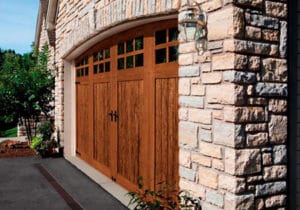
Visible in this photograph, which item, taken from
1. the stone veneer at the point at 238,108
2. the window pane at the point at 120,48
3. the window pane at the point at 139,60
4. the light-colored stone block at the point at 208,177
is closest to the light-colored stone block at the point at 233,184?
the stone veneer at the point at 238,108

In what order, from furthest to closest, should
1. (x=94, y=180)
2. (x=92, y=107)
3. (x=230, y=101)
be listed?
(x=92, y=107)
(x=94, y=180)
(x=230, y=101)

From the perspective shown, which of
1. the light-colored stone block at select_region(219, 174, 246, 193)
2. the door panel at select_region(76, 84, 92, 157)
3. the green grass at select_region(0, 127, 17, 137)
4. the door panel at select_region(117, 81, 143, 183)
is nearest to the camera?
the light-colored stone block at select_region(219, 174, 246, 193)

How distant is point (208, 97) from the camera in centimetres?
365

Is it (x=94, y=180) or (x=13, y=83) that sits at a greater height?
(x=13, y=83)

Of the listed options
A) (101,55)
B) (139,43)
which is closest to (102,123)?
(101,55)

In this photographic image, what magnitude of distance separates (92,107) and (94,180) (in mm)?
1723

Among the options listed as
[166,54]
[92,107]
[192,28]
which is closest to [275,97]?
[192,28]

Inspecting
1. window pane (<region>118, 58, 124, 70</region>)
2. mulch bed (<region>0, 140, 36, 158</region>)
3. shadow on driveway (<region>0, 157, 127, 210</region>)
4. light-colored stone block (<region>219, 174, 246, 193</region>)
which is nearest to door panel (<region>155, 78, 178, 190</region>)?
shadow on driveway (<region>0, 157, 127, 210</region>)

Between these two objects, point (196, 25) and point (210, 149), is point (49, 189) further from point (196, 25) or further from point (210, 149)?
point (196, 25)

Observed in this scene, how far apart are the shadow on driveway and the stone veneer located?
86.0 inches

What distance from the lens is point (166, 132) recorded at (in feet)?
16.0

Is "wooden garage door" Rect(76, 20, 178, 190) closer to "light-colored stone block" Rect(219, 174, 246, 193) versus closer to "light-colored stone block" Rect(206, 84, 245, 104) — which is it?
"light-colored stone block" Rect(206, 84, 245, 104)

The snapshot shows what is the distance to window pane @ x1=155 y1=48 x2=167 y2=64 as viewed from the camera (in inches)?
197

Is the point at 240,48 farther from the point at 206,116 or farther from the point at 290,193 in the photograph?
the point at 290,193
